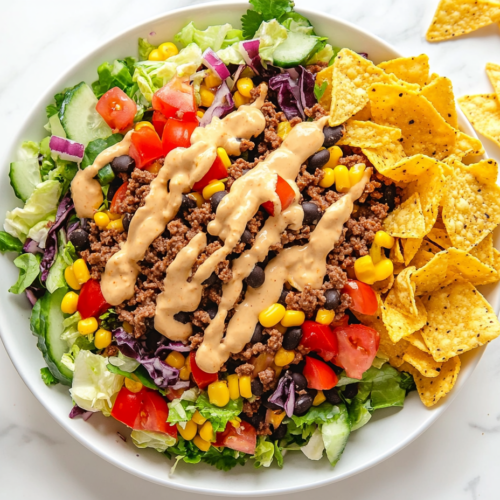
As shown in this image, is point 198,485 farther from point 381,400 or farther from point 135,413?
point 381,400

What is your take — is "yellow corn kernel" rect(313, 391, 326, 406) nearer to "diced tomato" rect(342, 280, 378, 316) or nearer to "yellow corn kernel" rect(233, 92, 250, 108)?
"diced tomato" rect(342, 280, 378, 316)

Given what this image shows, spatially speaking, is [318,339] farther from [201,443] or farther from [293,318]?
[201,443]

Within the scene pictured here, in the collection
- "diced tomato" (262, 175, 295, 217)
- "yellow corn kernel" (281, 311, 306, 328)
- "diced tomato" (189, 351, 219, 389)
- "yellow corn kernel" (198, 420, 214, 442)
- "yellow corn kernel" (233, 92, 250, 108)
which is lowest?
"yellow corn kernel" (198, 420, 214, 442)

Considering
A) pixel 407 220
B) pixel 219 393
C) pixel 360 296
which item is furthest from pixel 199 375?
pixel 407 220

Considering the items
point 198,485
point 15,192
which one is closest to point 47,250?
point 15,192

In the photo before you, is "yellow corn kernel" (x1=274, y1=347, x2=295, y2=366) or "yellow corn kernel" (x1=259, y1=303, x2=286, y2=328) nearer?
"yellow corn kernel" (x1=259, y1=303, x2=286, y2=328)

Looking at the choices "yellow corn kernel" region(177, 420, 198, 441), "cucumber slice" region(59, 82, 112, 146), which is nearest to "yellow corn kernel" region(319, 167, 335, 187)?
"cucumber slice" region(59, 82, 112, 146)
